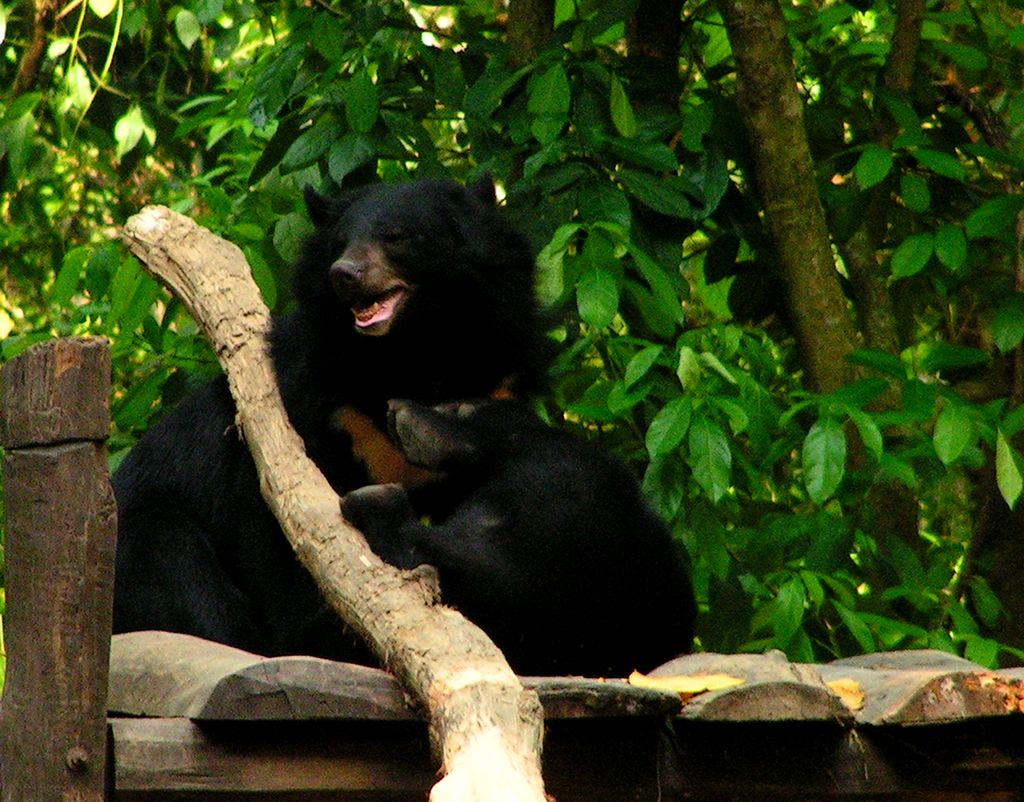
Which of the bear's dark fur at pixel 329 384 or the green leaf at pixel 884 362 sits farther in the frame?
the green leaf at pixel 884 362

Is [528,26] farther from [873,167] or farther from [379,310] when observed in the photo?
[379,310]

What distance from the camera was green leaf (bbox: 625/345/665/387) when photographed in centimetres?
398

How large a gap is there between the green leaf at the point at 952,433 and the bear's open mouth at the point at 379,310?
137 centimetres

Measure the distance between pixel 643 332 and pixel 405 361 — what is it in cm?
105

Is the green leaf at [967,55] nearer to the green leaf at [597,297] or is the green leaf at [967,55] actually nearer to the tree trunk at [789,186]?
the tree trunk at [789,186]

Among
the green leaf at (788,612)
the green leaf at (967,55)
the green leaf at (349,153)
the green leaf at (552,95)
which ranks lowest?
the green leaf at (788,612)

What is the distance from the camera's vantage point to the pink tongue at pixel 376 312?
3.75 meters

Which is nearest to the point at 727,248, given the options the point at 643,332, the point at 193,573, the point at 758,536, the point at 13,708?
the point at 643,332

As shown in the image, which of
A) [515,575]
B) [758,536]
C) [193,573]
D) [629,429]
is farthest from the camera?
[629,429]

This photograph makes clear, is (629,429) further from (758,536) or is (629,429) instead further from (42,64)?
(42,64)

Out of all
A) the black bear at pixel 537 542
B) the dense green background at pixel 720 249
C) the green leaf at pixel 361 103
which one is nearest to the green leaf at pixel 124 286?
the dense green background at pixel 720 249

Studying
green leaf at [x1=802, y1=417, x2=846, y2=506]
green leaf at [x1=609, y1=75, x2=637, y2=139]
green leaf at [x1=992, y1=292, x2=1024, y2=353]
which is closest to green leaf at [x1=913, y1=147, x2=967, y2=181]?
green leaf at [x1=992, y1=292, x2=1024, y2=353]

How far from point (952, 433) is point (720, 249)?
128 cm

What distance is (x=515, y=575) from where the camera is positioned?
3.17 metres
